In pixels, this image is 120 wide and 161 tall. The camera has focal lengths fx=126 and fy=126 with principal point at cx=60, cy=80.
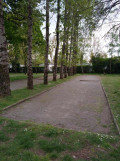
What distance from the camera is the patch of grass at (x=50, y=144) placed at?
2351 millimetres

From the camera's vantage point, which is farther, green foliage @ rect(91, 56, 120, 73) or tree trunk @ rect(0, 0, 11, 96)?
green foliage @ rect(91, 56, 120, 73)

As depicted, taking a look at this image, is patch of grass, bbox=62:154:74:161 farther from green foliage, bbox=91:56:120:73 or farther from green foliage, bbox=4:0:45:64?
green foliage, bbox=91:56:120:73

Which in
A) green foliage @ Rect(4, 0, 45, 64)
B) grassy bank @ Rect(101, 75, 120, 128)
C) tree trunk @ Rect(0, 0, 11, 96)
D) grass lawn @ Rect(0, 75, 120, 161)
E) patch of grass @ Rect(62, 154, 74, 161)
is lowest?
patch of grass @ Rect(62, 154, 74, 161)

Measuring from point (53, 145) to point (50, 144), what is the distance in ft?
0.25

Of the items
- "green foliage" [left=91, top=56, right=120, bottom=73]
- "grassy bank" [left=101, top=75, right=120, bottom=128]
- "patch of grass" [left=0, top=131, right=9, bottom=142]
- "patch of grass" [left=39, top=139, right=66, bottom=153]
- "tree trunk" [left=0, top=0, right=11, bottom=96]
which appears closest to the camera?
"patch of grass" [left=39, top=139, right=66, bottom=153]

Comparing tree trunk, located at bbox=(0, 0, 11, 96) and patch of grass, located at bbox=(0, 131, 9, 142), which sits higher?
tree trunk, located at bbox=(0, 0, 11, 96)

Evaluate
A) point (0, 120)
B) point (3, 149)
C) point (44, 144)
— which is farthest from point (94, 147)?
point (0, 120)

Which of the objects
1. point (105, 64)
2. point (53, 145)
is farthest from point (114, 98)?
point (105, 64)

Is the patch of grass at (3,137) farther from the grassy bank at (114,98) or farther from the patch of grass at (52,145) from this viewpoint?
the grassy bank at (114,98)

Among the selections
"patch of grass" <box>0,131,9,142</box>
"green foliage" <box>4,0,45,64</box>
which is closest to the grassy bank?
"patch of grass" <box>0,131,9,142</box>

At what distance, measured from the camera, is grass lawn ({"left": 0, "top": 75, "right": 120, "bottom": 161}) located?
2.34 meters

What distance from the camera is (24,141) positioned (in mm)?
Answer: 2797

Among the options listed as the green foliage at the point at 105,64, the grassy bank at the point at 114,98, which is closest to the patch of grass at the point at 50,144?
the grassy bank at the point at 114,98

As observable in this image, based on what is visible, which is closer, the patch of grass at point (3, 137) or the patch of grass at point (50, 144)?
the patch of grass at point (50, 144)
